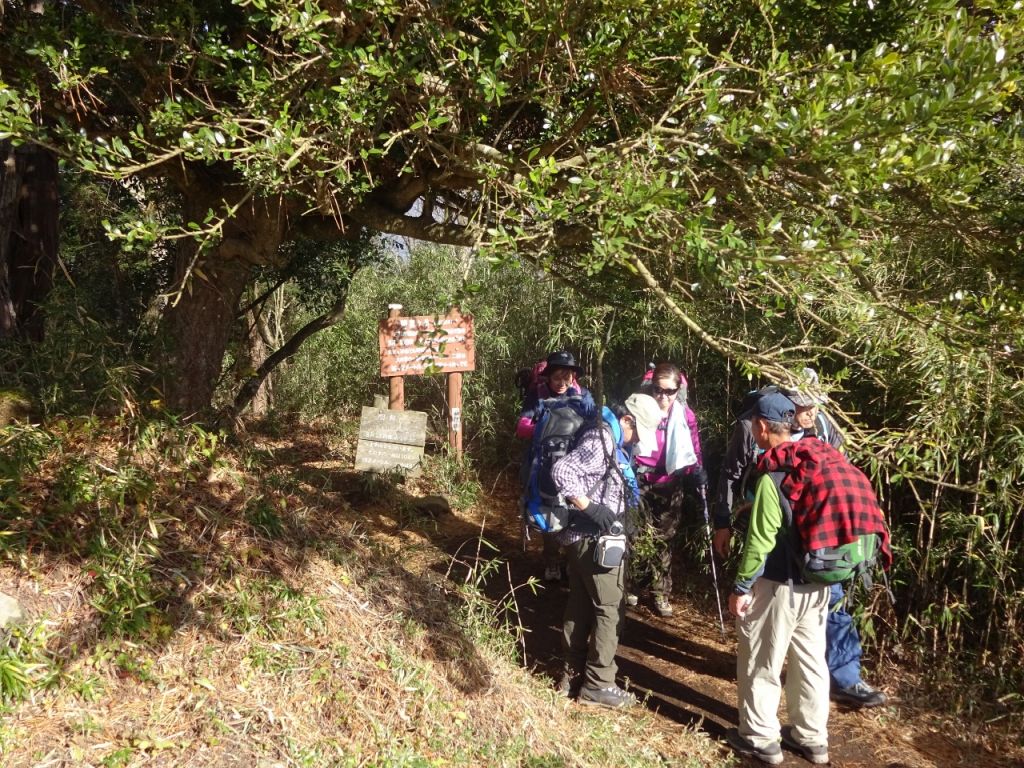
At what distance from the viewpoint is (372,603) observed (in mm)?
4602

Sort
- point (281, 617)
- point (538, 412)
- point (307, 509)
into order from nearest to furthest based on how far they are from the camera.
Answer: point (281, 617) → point (307, 509) → point (538, 412)

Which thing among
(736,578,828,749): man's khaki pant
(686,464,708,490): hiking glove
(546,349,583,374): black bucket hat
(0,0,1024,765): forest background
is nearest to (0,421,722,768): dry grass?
(0,0,1024,765): forest background

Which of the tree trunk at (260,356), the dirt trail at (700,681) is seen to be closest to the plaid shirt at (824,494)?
the dirt trail at (700,681)

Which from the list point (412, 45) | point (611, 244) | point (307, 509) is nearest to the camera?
point (611, 244)

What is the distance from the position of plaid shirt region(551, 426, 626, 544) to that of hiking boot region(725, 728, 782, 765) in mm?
1395

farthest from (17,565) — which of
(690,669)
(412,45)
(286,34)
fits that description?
(690,669)

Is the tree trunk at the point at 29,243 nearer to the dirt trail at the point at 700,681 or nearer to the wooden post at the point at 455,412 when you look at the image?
the wooden post at the point at 455,412

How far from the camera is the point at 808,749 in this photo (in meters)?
4.27

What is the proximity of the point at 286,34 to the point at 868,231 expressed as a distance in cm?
297

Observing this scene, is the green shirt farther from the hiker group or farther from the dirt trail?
the dirt trail

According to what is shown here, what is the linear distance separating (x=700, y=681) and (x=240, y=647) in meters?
2.94

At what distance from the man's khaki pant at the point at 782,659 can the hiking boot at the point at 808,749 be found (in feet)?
0.10

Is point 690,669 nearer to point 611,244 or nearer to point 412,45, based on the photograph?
point 611,244

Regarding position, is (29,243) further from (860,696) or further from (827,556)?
(860,696)
